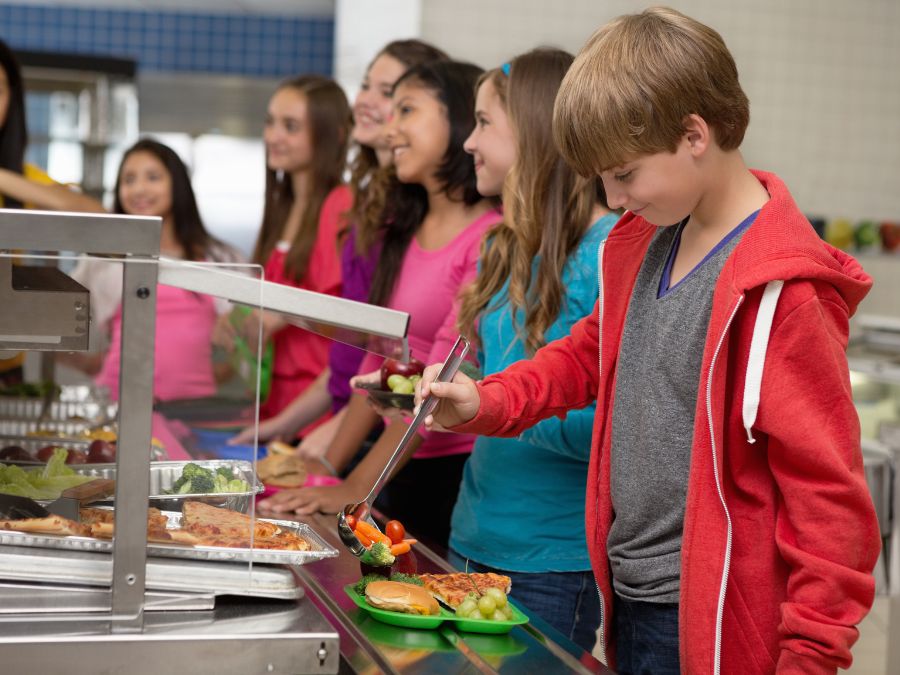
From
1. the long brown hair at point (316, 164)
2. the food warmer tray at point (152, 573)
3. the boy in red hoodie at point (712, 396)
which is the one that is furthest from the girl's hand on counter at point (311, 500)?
the long brown hair at point (316, 164)

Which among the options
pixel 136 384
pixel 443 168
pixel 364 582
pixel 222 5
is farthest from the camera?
pixel 222 5

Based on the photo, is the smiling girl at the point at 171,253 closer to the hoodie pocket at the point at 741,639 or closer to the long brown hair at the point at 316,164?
the long brown hair at the point at 316,164

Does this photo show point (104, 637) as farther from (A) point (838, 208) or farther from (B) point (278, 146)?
(A) point (838, 208)

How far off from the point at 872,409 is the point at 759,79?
1.61 m

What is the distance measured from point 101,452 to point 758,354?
3.37 feet

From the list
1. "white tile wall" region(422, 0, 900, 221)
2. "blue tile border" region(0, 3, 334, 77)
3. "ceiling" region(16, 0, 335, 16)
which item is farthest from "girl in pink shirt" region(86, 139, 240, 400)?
"blue tile border" region(0, 3, 334, 77)

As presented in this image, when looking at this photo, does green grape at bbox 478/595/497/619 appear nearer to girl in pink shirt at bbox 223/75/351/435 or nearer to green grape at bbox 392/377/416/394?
green grape at bbox 392/377/416/394

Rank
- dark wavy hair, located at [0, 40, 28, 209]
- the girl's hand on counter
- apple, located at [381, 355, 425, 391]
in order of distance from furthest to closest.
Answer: dark wavy hair, located at [0, 40, 28, 209] < the girl's hand on counter < apple, located at [381, 355, 425, 391]

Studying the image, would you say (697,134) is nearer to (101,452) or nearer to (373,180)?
(101,452)

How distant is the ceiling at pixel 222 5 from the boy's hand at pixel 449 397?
19.0ft

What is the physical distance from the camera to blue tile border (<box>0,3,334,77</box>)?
708 centimetres

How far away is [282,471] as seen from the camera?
2.15 metres

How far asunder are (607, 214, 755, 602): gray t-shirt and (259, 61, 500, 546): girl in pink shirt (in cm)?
80

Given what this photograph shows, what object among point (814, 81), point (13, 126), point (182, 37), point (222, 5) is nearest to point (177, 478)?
point (13, 126)
